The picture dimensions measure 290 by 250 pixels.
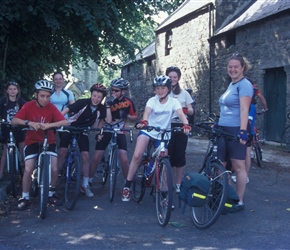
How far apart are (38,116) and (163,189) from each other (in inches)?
76.0

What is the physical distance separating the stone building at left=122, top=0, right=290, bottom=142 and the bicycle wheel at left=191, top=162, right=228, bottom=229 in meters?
7.36

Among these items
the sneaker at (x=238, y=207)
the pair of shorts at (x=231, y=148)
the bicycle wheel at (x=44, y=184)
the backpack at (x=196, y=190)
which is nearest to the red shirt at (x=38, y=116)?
the bicycle wheel at (x=44, y=184)

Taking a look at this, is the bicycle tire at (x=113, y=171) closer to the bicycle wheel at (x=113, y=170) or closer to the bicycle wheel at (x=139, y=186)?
the bicycle wheel at (x=113, y=170)

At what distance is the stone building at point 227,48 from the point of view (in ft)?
46.0

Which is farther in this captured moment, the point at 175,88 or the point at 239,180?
the point at 175,88

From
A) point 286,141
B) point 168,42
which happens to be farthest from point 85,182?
point 168,42

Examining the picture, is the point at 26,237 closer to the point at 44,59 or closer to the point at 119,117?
the point at 119,117

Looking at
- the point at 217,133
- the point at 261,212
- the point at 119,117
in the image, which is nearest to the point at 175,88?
the point at 119,117

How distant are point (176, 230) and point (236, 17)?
14.7 meters

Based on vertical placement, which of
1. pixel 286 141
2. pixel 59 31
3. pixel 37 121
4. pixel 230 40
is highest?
pixel 230 40

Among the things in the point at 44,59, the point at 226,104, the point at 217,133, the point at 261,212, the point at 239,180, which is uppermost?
the point at 44,59

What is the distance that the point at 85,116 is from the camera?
6.59 m

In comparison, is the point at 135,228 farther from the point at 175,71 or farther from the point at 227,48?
the point at 227,48

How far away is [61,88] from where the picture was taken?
26.3ft
